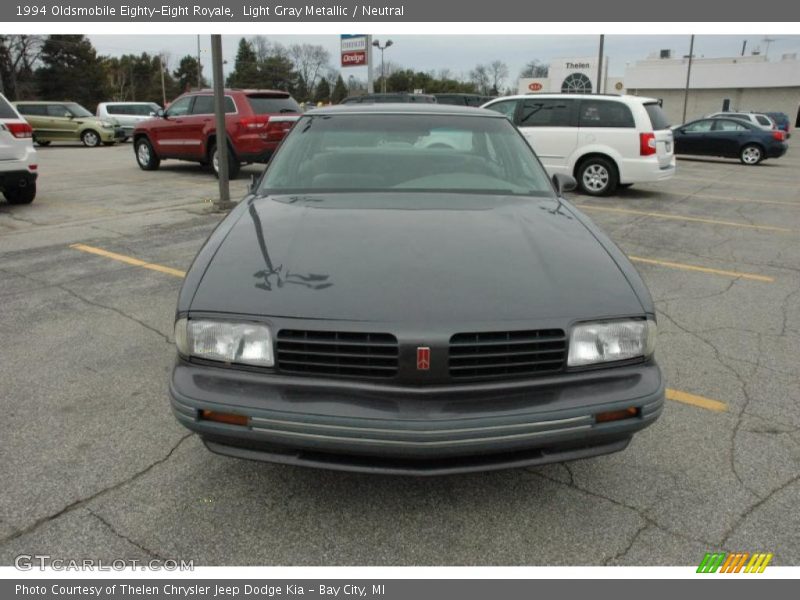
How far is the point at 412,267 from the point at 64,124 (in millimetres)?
24589

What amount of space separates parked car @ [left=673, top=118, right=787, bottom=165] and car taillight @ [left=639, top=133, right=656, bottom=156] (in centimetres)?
1130

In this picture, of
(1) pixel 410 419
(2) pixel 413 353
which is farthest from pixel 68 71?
(1) pixel 410 419

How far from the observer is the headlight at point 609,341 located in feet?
7.39

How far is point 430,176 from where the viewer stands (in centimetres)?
352

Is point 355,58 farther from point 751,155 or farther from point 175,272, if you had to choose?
point 175,272

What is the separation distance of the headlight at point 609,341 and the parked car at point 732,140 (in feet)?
67.5

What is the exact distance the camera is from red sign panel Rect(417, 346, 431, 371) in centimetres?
212

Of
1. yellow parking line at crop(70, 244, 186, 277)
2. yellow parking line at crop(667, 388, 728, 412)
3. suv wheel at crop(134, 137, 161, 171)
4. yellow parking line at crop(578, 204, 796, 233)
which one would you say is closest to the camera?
yellow parking line at crop(667, 388, 728, 412)

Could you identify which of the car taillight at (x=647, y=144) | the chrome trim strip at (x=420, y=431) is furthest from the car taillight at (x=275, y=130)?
the chrome trim strip at (x=420, y=431)

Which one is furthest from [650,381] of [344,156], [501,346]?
[344,156]

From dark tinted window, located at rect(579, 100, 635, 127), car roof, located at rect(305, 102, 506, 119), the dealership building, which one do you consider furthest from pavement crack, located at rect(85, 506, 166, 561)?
the dealership building

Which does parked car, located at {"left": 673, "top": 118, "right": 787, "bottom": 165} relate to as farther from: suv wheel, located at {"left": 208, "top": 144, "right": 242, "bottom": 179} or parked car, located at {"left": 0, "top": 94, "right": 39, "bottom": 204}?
parked car, located at {"left": 0, "top": 94, "right": 39, "bottom": 204}

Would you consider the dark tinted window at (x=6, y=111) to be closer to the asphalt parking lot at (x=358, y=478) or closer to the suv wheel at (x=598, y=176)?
the asphalt parking lot at (x=358, y=478)
